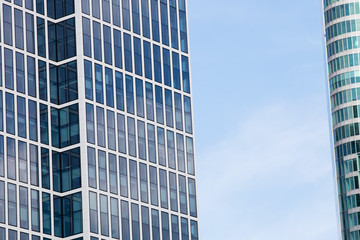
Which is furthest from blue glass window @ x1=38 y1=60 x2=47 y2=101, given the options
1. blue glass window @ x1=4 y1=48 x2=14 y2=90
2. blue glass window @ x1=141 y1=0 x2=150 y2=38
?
blue glass window @ x1=141 y1=0 x2=150 y2=38

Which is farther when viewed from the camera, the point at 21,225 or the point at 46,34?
the point at 46,34

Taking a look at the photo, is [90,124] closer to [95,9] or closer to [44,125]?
[44,125]

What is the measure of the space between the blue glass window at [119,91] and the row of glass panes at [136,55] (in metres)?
1.38

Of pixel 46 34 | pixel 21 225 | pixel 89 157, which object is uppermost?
pixel 46 34

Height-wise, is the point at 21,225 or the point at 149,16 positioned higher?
the point at 149,16

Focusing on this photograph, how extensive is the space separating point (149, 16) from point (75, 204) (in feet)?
98.5

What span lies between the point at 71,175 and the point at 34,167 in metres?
5.07

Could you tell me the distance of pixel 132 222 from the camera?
150 meters

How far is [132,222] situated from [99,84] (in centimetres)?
1777

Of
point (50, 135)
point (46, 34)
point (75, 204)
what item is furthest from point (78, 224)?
point (46, 34)

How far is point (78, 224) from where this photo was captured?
14462 centimetres

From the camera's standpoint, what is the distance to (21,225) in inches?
5492

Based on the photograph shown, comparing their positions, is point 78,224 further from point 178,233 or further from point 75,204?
point 178,233

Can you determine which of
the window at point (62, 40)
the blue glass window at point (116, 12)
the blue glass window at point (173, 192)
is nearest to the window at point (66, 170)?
the window at point (62, 40)
